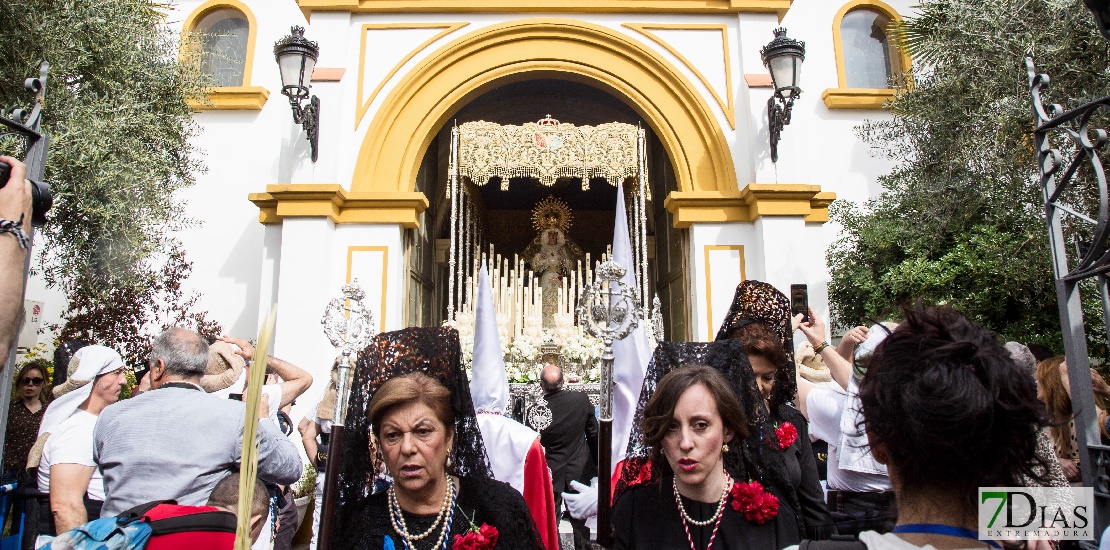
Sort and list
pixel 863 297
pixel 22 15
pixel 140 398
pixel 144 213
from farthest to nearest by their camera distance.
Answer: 1. pixel 863 297
2. pixel 144 213
3. pixel 22 15
4. pixel 140 398

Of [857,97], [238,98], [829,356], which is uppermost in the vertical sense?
[238,98]

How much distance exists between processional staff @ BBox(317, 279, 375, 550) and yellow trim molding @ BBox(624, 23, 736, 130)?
663cm

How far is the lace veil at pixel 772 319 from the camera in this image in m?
2.96

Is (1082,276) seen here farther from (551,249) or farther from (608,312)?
(551,249)

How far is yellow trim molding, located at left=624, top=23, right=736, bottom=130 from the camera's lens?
8445 millimetres

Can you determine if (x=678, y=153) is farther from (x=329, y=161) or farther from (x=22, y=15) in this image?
(x=22, y=15)

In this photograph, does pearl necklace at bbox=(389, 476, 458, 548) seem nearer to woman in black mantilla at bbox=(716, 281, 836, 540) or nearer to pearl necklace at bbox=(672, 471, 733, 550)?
pearl necklace at bbox=(672, 471, 733, 550)

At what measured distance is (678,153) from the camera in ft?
27.9

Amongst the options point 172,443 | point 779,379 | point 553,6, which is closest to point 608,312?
point 779,379

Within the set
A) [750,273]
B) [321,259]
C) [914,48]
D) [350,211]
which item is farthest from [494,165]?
[914,48]

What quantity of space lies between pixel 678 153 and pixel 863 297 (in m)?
2.87

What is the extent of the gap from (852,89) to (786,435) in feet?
29.6

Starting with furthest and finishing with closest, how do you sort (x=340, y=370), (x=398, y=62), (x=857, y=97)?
1. (x=857, y=97)
2. (x=398, y=62)
3. (x=340, y=370)

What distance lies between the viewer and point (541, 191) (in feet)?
44.5
